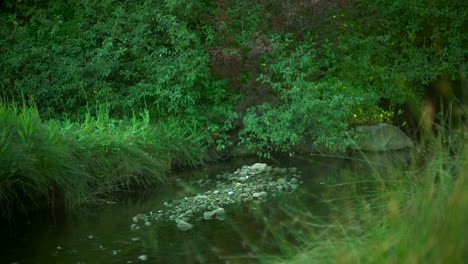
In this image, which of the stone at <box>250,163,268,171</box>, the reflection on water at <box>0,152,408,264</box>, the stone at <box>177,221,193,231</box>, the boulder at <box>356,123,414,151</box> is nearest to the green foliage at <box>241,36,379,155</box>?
the stone at <box>250,163,268,171</box>

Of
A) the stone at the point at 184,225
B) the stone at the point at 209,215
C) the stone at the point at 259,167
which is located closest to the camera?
the stone at the point at 184,225

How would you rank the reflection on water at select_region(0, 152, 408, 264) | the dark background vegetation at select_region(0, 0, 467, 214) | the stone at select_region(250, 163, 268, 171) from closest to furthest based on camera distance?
the reflection on water at select_region(0, 152, 408, 264) → the stone at select_region(250, 163, 268, 171) → the dark background vegetation at select_region(0, 0, 467, 214)

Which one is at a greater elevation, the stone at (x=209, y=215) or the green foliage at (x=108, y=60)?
the green foliage at (x=108, y=60)

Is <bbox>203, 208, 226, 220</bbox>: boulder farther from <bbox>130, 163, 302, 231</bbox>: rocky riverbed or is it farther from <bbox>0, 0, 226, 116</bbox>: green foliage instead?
<bbox>0, 0, 226, 116</bbox>: green foliage

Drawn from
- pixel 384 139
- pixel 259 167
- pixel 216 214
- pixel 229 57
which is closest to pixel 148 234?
pixel 216 214

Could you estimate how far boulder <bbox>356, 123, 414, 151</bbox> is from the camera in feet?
37.7

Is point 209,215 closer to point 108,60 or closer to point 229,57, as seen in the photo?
point 229,57

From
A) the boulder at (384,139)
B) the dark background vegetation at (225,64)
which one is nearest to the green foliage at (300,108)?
the dark background vegetation at (225,64)

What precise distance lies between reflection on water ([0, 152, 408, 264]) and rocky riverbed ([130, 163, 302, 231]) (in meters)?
0.16

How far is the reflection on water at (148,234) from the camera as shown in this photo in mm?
4961

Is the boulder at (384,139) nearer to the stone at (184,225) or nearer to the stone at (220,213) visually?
the stone at (220,213)

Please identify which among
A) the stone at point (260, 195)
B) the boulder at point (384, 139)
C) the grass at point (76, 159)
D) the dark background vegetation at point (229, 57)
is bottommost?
the boulder at point (384, 139)

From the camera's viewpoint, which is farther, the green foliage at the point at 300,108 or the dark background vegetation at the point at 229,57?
the dark background vegetation at the point at 229,57

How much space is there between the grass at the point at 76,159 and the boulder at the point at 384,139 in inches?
158
